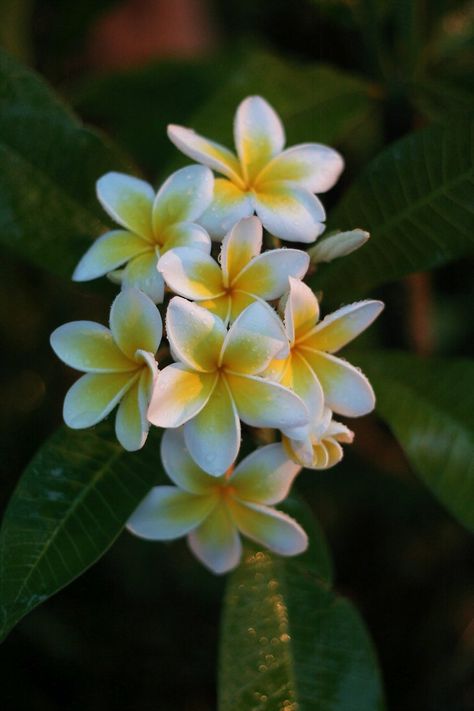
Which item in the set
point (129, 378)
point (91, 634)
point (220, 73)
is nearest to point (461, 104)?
point (220, 73)

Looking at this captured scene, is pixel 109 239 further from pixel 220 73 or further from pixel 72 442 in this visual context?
pixel 220 73

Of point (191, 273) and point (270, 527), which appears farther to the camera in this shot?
point (270, 527)

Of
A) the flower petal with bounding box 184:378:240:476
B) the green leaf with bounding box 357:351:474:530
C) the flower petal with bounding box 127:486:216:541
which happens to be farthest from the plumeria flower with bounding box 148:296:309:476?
the green leaf with bounding box 357:351:474:530

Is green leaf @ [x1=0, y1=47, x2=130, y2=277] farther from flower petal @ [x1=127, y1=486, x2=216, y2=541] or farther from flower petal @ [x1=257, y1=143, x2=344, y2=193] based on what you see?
flower petal @ [x1=127, y1=486, x2=216, y2=541]

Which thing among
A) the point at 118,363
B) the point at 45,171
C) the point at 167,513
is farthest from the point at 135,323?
the point at 45,171

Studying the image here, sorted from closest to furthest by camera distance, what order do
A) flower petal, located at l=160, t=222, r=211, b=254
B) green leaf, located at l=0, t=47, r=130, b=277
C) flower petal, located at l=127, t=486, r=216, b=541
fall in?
flower petal, located at l=160, t=222, r=211, b=254
flower petal, located at l=127, t=486, r=216, b=541
green leaf, located at l=0, t=47, r=130, b=277

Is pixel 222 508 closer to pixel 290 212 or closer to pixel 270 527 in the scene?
pixel 270 527

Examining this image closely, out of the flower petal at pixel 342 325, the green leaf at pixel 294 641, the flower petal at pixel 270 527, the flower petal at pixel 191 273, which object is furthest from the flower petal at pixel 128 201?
the green leaf at pixel 294 641
